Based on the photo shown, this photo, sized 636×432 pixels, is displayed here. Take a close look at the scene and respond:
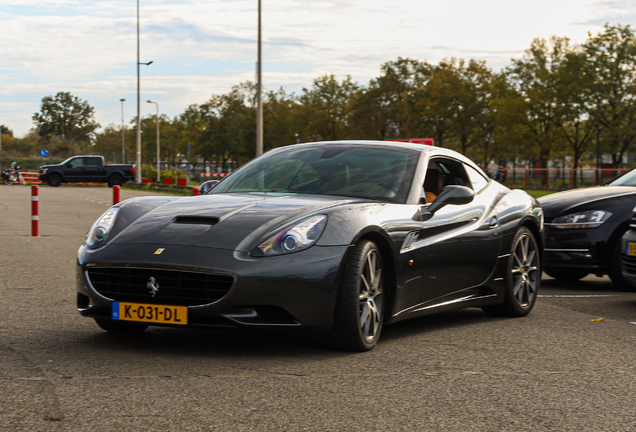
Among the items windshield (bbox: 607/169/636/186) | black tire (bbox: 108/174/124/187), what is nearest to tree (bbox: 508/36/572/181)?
black tire (bbox: 108/174/124/187)

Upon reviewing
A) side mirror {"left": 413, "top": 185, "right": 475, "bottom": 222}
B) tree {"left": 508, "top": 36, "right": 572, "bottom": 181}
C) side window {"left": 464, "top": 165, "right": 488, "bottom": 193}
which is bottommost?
side mirror {"left": 413, "top": 185, "right": 475, "bottom": 222}

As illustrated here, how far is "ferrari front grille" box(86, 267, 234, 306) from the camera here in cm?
442

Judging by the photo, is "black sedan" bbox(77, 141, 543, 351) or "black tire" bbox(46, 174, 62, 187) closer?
"black sedan" bbox(77, 141, 543, 351)

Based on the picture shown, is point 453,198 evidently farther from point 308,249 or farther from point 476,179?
point 308,249

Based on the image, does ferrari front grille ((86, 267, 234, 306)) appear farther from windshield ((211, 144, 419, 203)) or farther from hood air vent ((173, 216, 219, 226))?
windshield ((211, 144, 419, 203))

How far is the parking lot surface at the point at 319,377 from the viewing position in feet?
11.3

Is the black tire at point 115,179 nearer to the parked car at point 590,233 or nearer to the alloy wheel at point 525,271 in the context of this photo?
the parked car at point 590,233

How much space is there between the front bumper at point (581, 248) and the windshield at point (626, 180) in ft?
2.99

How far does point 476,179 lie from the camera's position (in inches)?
259

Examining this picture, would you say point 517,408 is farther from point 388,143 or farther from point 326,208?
point 388,143

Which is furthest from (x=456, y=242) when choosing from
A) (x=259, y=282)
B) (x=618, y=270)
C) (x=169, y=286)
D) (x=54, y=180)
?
(x=54, y=180)

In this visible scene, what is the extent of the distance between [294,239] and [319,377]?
81cm

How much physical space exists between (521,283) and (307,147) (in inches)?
82.3

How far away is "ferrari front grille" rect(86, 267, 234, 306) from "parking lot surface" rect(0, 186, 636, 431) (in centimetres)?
34
